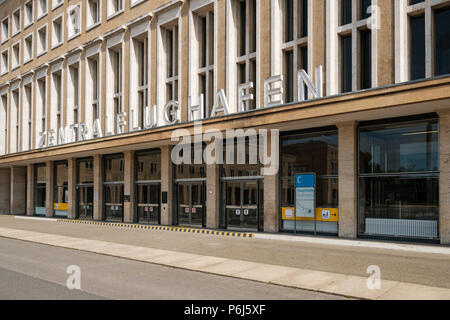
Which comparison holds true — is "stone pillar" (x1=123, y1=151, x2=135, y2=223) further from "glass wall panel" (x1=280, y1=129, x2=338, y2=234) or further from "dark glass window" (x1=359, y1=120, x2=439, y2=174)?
"dark glass window" (x1=359, y1=120, x2=439, y2=174)

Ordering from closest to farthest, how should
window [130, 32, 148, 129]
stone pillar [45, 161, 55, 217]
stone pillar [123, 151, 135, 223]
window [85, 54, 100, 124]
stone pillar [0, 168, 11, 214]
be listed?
1. window [130, 32, 148, 129]
2. stone pillar [123, 151, 135, 223]
3. window [85, 54, 100, 124]
4. stone pillar [45, 161, 55, 217]
5. stone pillar [0, 168, 11, 214]

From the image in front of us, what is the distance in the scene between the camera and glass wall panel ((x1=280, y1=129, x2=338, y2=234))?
16859 millimetres

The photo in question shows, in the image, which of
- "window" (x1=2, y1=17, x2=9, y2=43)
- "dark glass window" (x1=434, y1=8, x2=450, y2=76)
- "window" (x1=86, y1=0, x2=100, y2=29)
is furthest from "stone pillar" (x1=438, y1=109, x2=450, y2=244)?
"window" (x1=2, y1=17, x2=9, y2=43)

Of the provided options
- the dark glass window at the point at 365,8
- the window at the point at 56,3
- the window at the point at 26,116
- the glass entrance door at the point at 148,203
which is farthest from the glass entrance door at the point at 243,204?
the window at the point at 26,116

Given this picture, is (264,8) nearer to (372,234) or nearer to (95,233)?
(372,234)

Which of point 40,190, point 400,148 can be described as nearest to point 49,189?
point 40,190

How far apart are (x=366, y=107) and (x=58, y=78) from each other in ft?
85.5

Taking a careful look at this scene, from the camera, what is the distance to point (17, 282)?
898 centimetres

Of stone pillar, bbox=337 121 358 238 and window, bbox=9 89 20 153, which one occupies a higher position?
window, bbox=9 89 20 153

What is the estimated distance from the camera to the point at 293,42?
58.1 ft

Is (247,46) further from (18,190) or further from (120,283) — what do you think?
(18,190)

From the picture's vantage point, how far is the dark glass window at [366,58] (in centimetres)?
1576

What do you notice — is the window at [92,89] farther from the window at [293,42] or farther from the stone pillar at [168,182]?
the window at [293,42]

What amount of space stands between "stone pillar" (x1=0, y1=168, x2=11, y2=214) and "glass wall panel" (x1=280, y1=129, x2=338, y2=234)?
31.6 m
